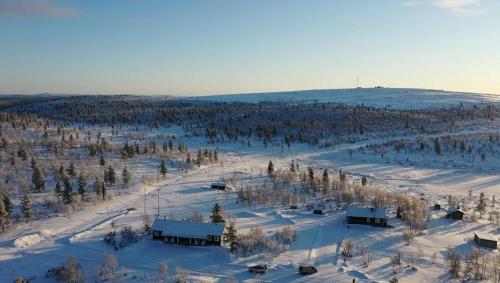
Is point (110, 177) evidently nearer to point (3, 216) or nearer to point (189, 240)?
point (3, 216)

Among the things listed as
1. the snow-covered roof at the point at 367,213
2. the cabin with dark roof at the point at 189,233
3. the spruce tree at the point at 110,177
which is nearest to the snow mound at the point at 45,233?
the cabin with dark roof at the point at 189,233

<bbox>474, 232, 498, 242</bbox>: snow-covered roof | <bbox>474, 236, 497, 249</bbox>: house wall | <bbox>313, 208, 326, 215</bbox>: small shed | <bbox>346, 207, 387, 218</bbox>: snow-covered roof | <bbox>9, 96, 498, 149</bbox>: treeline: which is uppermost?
<bbox>9, 96, 498, 149</bbox>: treeline

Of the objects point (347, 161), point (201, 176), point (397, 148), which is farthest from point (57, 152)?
point (397, 148)

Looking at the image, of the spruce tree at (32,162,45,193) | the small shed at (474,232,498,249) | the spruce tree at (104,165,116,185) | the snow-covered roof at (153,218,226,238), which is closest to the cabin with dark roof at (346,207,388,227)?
the small shed at (474,232,498,249)

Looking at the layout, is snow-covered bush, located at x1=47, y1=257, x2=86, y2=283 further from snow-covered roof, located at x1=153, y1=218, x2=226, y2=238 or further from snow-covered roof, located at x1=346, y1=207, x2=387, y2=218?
snow-covered roof, located at x1=346, y1=207, x2=387, y2=218

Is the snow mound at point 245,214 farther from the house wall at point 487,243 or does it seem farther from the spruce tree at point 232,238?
the house wall at point 487,243

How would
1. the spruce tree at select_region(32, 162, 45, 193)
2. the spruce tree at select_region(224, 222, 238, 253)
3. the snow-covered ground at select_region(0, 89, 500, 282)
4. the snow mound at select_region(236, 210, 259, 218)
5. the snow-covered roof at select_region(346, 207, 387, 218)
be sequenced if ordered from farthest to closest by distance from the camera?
1. the spruce tree at select_region(32, 162, 45, 193)
2. the snow mound at select_region(236, 210, 259, 218)
3. the snow-covered roof at select_region(346, 207, 387, 218)
4. the spruce tree at select_region(224, 222, 238, 253)
5. the snow-covered ground at select_region(0, 89, 500, 282)
